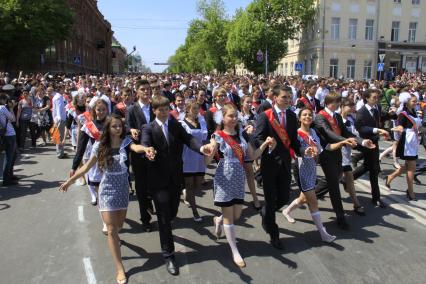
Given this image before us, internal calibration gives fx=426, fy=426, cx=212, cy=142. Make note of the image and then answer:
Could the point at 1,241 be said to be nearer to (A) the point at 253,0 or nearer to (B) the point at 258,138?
(B) the point at 258,138

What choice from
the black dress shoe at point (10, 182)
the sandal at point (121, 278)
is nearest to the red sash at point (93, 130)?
the sandal at point (121, 278)

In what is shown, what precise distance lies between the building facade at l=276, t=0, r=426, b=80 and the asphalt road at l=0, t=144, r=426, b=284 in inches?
1727

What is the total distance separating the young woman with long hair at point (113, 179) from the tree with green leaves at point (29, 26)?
→ 35.0 meters

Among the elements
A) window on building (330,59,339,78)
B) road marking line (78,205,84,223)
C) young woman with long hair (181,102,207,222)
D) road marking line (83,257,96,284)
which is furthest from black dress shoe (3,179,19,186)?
window on building (330,59,339,78)

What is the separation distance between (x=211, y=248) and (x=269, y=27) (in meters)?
46.2

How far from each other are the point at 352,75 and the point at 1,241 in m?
48.9

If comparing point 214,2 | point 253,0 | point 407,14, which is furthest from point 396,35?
point 214,2

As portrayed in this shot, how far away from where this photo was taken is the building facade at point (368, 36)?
157ft

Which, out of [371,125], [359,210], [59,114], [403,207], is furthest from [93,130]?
[59,114]

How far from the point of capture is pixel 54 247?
541cm

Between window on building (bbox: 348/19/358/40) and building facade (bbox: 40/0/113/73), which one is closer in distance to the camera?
building facade (bbox: 40/0/113/73)

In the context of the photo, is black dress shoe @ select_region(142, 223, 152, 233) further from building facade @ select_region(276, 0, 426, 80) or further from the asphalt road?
building facade @ select_region(276, 0, 426, 80)

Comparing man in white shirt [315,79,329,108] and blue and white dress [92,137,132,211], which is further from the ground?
man in white shirt [315,79,329,108]

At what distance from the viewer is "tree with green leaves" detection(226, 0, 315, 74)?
47.6 m
